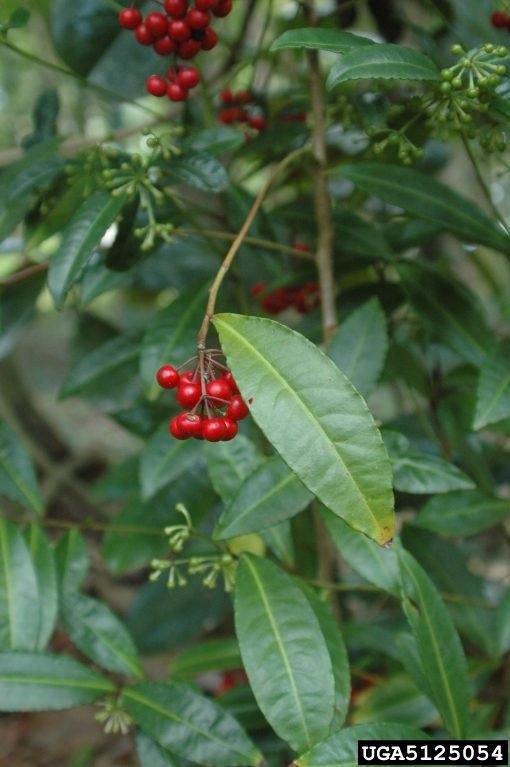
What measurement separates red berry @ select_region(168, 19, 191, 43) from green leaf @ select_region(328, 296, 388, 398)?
1.53 feet

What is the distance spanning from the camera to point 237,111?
4.27ft

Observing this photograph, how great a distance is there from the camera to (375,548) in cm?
84

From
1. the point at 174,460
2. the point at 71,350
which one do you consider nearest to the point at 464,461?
the point at 174,460

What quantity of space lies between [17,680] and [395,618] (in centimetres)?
91

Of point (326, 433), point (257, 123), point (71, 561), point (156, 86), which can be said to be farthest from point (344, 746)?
point (257, 123)

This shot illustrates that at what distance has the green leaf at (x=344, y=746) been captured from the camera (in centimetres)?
62

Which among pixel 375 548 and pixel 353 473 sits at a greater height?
pixel 353 473

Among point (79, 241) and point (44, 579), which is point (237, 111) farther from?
point (44, 579)

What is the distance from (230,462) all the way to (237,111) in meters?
0.81

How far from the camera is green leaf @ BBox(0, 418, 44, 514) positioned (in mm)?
1059

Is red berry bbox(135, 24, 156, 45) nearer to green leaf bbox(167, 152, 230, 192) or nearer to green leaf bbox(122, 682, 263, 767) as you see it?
green leaf bbox(167, 152, 230, 192)

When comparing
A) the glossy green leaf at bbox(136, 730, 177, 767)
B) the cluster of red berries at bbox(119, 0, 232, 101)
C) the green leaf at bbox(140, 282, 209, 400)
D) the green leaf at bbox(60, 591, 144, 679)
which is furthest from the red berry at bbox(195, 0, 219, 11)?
the glossy green leaf at bbox(136, 730, 177, 767)

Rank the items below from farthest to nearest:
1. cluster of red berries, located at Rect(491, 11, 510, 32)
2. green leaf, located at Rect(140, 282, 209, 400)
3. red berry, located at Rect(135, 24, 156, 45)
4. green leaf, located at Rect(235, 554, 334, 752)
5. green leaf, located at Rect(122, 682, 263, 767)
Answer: cluster of red berries, located at Rect(491, 11, 510, 32), green leaf, located at Rect(140, 282, 209, 400), red berry, located at Rect(135, 24, 156, 45), green leaf, located at Rect(122, 682, 263, 767), green leaf, located at Rect(235, 554, 334, 752)

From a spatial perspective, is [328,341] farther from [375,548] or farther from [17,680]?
[17,680]
